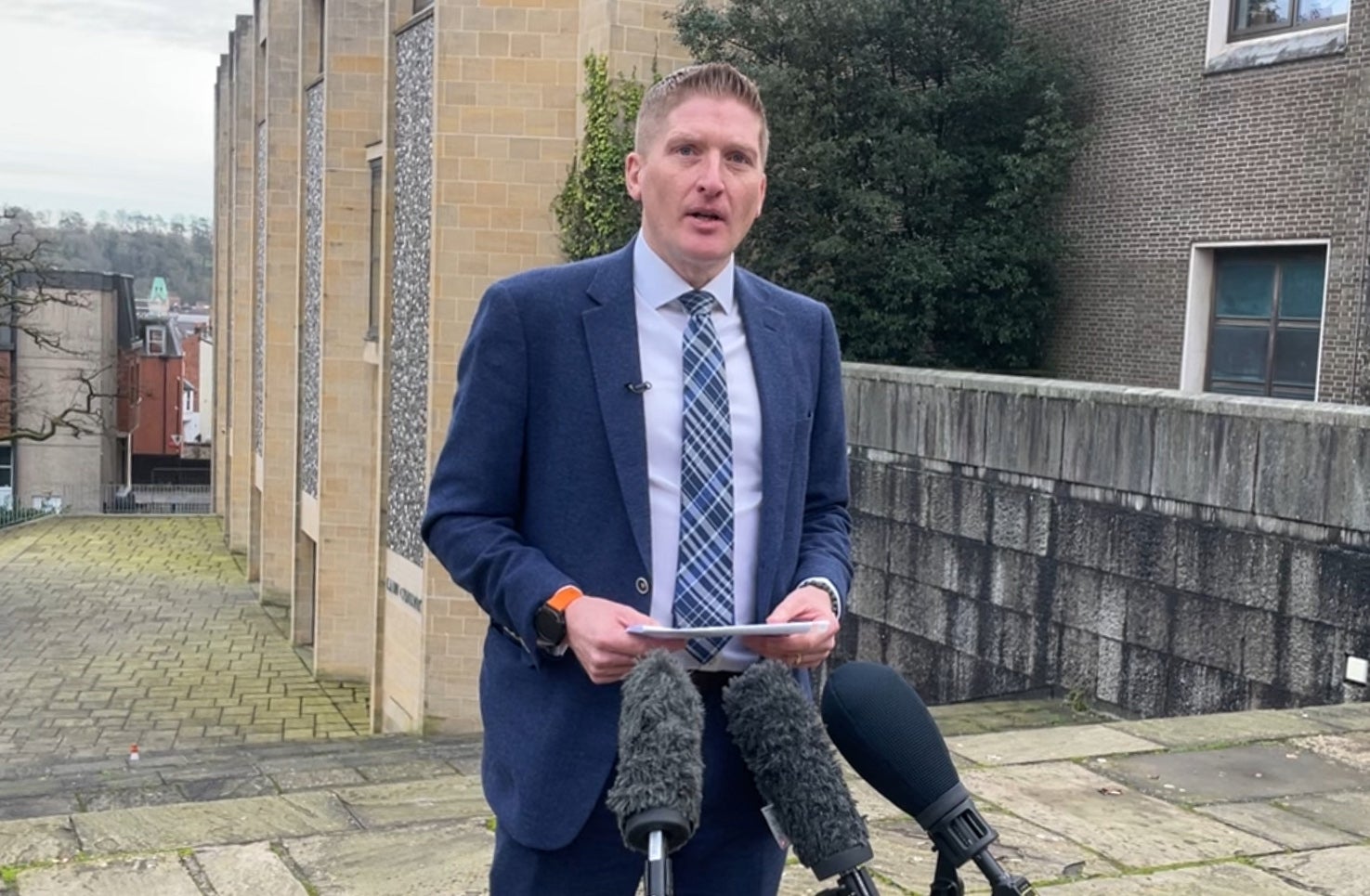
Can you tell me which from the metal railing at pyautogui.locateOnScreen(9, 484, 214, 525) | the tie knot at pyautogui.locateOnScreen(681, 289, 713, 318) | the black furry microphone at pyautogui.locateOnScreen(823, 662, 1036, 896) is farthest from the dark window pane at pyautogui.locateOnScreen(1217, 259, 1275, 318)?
the metal railing at pyautogui.locateOnScreen(9, 484, 214, 525)

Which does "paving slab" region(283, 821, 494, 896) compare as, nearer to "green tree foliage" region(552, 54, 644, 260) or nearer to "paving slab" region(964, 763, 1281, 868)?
"paving slab" region(964, 763, 1281, 868)

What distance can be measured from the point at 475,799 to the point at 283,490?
67.6 ft

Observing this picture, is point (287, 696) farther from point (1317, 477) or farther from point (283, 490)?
point (1317, 477)

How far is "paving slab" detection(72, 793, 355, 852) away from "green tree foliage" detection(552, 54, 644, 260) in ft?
30.2

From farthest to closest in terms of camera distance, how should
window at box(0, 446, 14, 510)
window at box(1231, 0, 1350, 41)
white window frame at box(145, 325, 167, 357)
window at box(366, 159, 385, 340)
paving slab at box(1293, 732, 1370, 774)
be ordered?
1. white window frame at box(145, 325, 167, 357)
2. window at box(0, 446, 14, 510)
3. window at box(366, 159, 385, 340)
4. window at box(1231, 0, 1350, 41)
5. paving slab at box(1293, 732, 1370, 774)

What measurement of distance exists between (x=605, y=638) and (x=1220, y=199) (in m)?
15.3

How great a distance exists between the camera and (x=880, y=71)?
16.1 metres

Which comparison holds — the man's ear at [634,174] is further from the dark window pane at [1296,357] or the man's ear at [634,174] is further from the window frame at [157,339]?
the window frame at [157,339]

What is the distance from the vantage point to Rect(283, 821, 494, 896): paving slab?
4191 mm

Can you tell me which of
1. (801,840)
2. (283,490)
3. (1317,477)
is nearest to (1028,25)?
(1317,477)

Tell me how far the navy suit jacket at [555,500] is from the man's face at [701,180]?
0.10m

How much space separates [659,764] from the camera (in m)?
1.96

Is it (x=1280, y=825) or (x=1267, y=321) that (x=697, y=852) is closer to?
(x=1280, y=825)

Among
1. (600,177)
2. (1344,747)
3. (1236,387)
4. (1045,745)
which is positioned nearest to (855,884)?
(1045,745)
